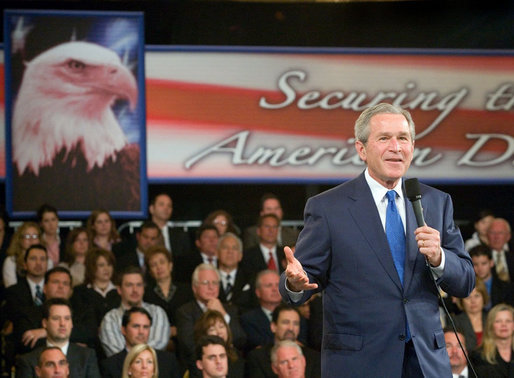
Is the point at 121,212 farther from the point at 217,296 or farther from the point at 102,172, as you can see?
the point at 217,296

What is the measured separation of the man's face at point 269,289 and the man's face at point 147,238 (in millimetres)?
1166

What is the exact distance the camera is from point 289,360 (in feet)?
20.7

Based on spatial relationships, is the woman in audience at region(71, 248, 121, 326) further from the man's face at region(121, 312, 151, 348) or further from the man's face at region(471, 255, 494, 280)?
the man's face at region(471, 255, 494, 280)

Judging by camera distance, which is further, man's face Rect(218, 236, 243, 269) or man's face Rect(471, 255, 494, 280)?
man's face Rect(471, 255, 494, 280)

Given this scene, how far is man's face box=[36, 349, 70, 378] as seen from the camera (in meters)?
5.98

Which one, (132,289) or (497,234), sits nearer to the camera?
(132,289)

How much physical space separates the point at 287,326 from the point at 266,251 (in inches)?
54.9

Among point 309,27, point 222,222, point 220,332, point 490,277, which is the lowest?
point 220,332

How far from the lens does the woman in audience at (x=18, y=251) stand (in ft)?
24.2

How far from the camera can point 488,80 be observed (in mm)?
9250

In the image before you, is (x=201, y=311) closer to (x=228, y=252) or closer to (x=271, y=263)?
(x=228, y=252)

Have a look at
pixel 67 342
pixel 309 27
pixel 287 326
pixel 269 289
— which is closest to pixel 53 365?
pixel 67 342

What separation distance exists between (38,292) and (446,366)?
15.6 ft

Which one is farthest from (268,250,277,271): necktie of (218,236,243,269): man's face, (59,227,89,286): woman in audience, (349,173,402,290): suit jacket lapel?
(349,173,402,290): suit jacket lapel
